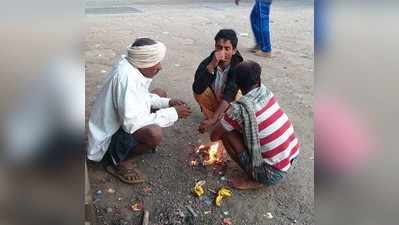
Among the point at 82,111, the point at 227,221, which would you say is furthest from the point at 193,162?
the point at 82,111

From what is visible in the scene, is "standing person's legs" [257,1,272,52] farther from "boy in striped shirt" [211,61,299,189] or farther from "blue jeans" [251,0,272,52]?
"boy in striped shirt" [211,61,299,189]

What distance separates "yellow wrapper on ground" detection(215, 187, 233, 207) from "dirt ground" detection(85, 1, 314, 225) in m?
0.03

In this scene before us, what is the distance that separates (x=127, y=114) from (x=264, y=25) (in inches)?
142

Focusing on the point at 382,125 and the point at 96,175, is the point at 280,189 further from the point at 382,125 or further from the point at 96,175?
the point at 382,125

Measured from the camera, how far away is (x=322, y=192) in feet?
3.67

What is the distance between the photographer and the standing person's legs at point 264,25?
5.82 meters

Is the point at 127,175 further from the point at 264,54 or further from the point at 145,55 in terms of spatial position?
the point at 264,54

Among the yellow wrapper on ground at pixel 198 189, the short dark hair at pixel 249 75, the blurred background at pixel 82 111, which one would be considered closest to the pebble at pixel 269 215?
the yellow wrapper on ground at pixel 198 189

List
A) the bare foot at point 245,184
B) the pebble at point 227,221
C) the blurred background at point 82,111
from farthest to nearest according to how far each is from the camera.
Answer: the bare foot at point 245,184 < the pebble at point 227,221 < the blurred background at point 82,111

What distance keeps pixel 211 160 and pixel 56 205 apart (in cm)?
234

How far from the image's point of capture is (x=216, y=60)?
3.54m

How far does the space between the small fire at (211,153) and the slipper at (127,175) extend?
55 centimetres

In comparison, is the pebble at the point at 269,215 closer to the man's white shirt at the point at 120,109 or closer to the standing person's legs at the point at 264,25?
the man's white shirt at the point at 120,109

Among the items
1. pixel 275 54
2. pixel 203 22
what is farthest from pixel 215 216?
pixel 203 22
